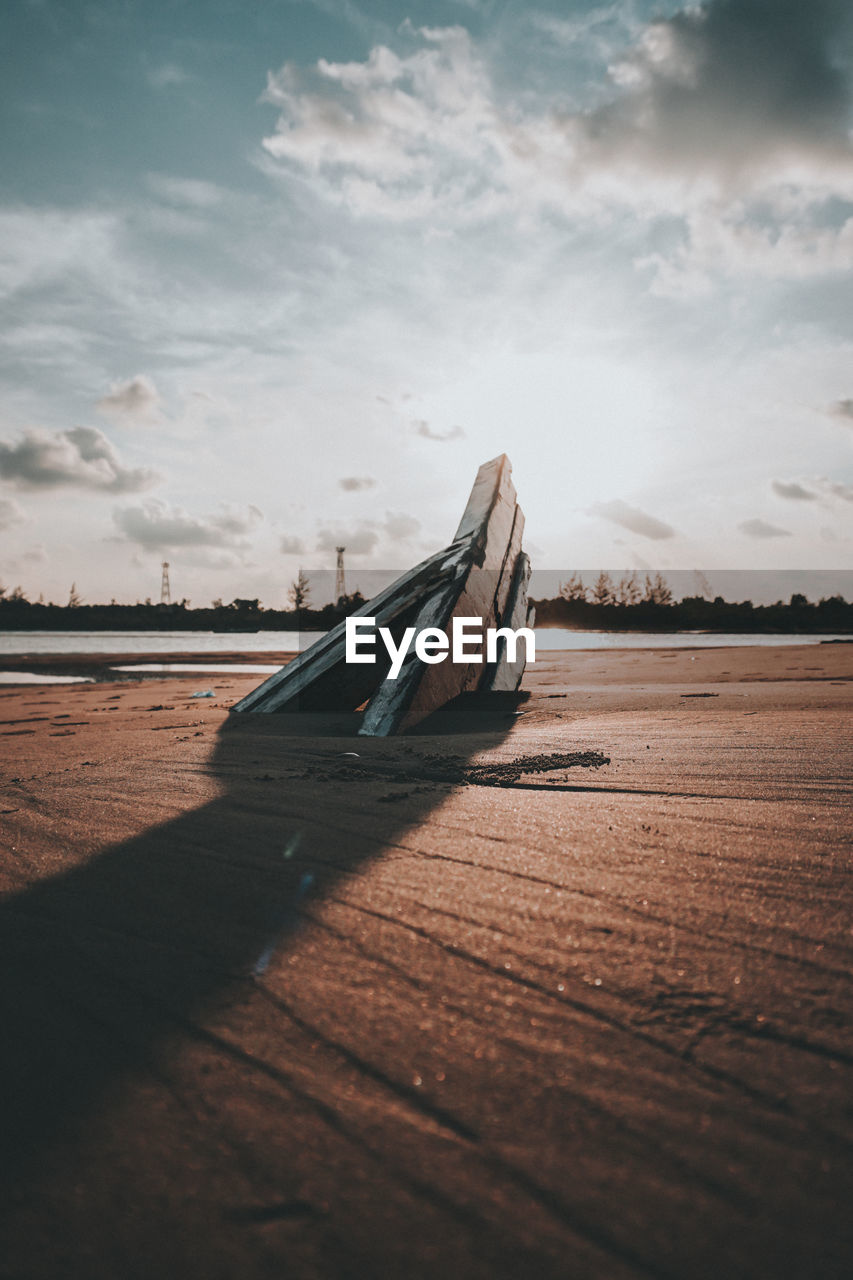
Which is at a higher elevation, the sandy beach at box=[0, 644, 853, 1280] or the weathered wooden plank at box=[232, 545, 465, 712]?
the weathered wooden plank at box=[232, 545, 465, 712]

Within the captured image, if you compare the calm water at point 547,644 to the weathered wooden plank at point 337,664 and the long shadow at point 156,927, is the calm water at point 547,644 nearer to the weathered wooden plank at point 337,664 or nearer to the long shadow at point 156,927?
the weathered wooden plank at point 337,664

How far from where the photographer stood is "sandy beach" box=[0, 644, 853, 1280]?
0.74 m

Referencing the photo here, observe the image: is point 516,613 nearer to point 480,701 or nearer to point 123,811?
point 480,701

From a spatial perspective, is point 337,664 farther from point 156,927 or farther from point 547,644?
point 547,644

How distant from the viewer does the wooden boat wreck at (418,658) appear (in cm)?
429

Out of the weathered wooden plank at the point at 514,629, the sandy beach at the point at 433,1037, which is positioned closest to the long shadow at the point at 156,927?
the sandy beach at the point at 433,1037

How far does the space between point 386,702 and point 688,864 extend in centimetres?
267

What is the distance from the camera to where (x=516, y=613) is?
20.1 feet

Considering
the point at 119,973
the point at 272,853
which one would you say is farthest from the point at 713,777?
the point at 119,973

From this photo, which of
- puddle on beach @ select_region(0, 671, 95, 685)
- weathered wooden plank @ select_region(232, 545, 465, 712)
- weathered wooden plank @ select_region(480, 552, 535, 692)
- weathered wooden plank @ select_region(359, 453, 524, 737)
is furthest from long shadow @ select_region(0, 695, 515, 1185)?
puddle on beach @ select_region(0, 671, 95, 685)

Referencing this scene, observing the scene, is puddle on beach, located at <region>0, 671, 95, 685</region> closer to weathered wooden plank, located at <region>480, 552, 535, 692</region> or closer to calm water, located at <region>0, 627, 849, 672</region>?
calm water, located at <region>0, 627, 849, 672</region>

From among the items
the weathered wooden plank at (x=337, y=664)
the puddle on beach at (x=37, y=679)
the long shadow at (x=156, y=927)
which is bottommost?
the puddle on beach at (x=37, y=679)

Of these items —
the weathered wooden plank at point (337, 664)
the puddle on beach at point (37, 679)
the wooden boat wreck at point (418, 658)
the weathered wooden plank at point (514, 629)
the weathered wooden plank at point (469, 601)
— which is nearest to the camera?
the weathered wooden plank at point (469, 601)

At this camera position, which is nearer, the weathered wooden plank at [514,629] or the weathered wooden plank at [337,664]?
the weathered wooden plank at [337,664]
